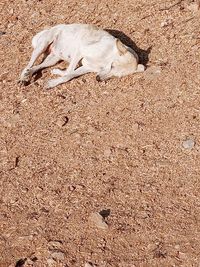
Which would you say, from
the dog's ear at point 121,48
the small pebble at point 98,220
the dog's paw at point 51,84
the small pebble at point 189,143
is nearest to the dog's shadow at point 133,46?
the dog's ear at point 121,48

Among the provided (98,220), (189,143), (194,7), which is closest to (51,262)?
(98,220)

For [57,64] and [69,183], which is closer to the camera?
[69,183]

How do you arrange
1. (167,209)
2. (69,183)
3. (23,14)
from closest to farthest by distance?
(167,209) → (69,183) → (23,14)

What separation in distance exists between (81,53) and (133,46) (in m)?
0.69

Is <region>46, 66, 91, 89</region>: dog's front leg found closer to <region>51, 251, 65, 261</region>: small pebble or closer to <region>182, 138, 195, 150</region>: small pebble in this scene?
<region>182, 138, 195, 150</region>: small pebble

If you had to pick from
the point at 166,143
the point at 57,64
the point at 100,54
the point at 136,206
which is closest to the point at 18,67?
the point at 57,64

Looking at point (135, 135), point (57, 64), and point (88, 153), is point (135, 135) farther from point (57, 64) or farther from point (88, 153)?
point (57, 64)

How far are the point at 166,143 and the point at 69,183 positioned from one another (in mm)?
1067

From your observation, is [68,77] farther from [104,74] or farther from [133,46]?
[133,46]

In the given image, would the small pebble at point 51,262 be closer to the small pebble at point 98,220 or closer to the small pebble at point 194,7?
the small pebble at point 98,220

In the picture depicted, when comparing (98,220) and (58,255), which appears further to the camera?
(98,220)

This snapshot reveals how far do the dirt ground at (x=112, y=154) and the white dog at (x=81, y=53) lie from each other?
0.43 ft

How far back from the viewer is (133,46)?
7633 mm

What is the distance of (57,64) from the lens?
25.7 feet
